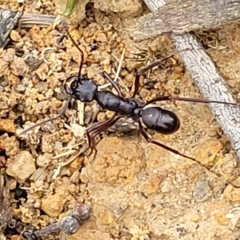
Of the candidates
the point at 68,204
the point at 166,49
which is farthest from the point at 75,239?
A: the point at 166,49

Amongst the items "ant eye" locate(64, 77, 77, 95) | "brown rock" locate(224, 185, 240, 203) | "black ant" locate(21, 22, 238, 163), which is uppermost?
"ant eye" locate(64, 77, 77, 95)

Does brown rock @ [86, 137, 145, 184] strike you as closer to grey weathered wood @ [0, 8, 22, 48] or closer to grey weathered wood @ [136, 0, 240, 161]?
grey weathered wood @ [136, 0, 240, 161]

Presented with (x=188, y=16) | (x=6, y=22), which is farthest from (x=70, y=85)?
(x=188, y=16)

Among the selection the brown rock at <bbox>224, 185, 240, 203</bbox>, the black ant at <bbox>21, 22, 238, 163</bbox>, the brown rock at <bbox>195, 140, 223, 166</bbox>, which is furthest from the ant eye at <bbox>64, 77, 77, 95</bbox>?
the brown rock at <bbox>224, 185, 240, 203</bbox>

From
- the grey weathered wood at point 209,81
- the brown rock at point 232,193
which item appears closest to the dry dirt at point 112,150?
the brown rock at point 232,193

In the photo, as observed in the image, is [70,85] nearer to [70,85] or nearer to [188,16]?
[70,85]
